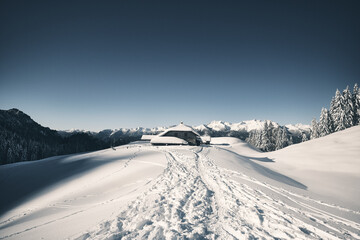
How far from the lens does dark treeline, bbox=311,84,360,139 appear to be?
40562 mm

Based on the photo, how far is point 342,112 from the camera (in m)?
40.6

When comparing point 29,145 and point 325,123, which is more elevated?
point 325,123

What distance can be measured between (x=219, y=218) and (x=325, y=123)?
5972cm

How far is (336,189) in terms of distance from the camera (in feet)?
39.7

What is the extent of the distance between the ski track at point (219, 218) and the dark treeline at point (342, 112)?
5166 centimetres

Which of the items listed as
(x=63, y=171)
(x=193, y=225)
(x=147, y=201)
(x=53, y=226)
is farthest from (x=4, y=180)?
(x=193, y=225)

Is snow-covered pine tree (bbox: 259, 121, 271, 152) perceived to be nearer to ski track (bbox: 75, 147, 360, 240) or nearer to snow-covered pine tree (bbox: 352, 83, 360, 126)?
snow-covered pine tree (bbox: 352, 83, 360, 126)

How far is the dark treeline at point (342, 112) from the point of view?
1597 inches

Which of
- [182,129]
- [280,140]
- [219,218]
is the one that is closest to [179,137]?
[182,129]

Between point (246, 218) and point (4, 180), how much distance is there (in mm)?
22843

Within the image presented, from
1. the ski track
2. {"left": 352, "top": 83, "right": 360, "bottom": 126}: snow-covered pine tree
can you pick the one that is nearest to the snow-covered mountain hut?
the ski track

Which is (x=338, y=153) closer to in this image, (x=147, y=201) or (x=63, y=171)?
(x=147, y=201)

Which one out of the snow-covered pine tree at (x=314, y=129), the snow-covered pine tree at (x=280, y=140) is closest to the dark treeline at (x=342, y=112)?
the snow-covered pine tree at (x=314, y=129)

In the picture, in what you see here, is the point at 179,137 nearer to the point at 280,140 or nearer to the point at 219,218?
the point at 219,218
